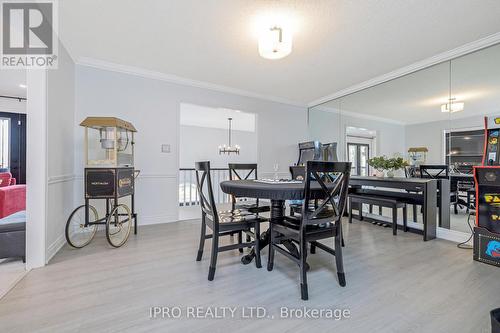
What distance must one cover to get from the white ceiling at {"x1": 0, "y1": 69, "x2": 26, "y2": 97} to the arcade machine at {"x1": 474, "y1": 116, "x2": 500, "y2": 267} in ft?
19.2

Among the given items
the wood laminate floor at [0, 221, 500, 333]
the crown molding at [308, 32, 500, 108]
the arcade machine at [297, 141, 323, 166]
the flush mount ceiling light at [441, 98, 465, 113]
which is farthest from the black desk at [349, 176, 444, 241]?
the arcade machine at [297, 141, 323, 166]

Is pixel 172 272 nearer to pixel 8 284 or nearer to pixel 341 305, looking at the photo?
pixel 8 284

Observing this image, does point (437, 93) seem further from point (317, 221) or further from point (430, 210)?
point (317, 221)

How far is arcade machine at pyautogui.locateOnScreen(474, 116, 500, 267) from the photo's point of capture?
2064 millimetres

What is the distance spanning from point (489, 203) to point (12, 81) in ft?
22.6

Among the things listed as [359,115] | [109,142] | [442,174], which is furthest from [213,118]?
[442,174]

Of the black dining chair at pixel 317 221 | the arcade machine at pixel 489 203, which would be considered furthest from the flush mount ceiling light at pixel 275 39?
the arcade machine at pixel 489 203

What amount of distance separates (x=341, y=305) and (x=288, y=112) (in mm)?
4239

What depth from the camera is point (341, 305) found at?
150cm

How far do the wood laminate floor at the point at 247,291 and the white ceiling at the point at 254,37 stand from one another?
7.88ft

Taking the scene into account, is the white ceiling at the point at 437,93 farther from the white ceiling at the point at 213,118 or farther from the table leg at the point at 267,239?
the white ceiling at the point at 213,118

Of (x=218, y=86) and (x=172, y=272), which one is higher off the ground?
(x=218, y=86)

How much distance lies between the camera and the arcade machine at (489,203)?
2.06 meters

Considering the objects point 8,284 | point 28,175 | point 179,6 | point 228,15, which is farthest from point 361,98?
point 8,284
